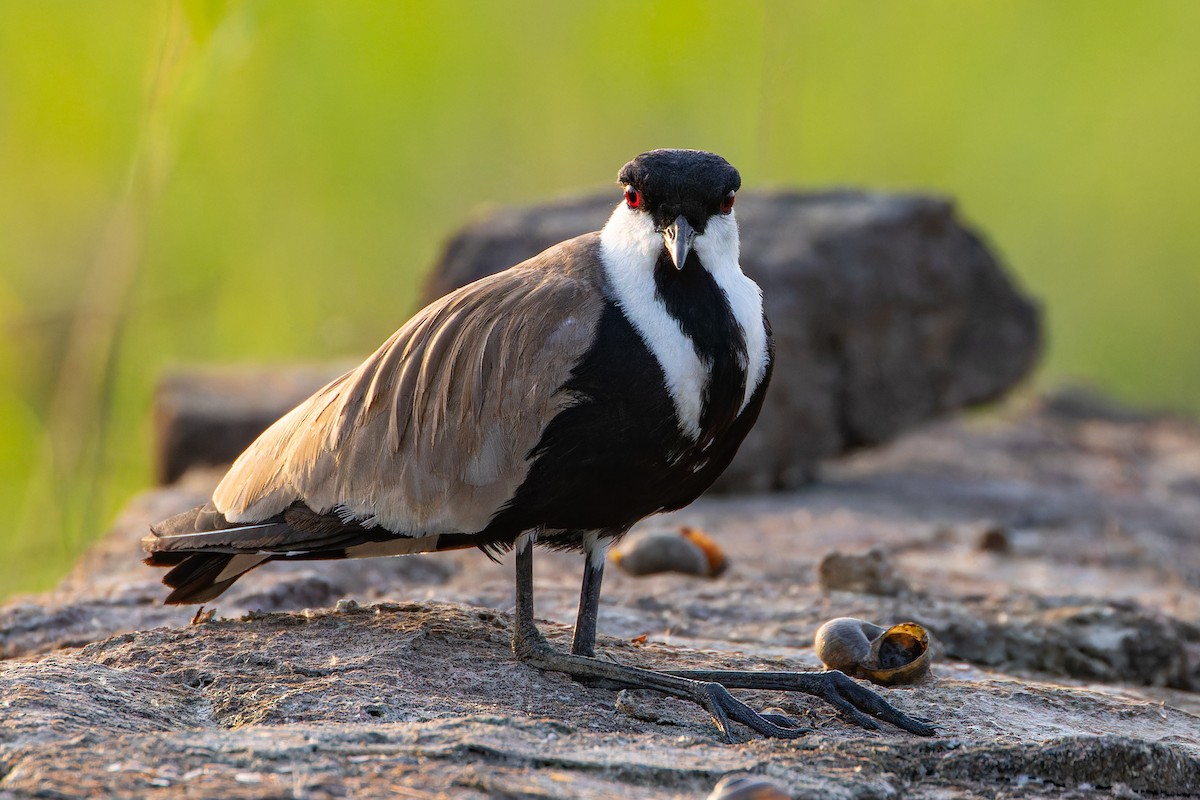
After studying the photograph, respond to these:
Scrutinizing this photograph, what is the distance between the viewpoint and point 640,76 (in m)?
10.7

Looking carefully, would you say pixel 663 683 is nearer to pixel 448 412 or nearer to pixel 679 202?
pixel 448 412

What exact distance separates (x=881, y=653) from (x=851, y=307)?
3.89 meters

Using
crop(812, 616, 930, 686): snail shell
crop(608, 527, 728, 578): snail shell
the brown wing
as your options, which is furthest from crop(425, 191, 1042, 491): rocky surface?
the brown wing

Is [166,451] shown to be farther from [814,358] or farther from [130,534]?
[814,358]

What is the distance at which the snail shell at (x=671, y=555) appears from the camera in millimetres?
5246

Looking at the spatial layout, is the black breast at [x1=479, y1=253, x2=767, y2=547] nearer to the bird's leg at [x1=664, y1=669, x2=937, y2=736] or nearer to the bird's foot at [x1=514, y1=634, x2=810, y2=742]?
the bird's foot at [x1=514, y1=634, x2=810, y2=742]

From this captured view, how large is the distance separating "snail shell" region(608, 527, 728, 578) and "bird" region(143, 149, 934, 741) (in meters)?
1.46

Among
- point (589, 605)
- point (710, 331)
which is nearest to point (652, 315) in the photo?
point (710, 331)

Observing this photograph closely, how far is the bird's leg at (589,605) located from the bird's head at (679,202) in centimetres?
82

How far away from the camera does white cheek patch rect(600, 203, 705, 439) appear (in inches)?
135

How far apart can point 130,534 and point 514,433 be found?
2.97 m

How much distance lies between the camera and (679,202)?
354 centimetres

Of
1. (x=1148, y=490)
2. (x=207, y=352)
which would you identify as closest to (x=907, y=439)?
(x=1148, y=490)

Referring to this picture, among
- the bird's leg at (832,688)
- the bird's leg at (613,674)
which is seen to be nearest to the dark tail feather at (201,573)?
the bird's leg at (613,674)
